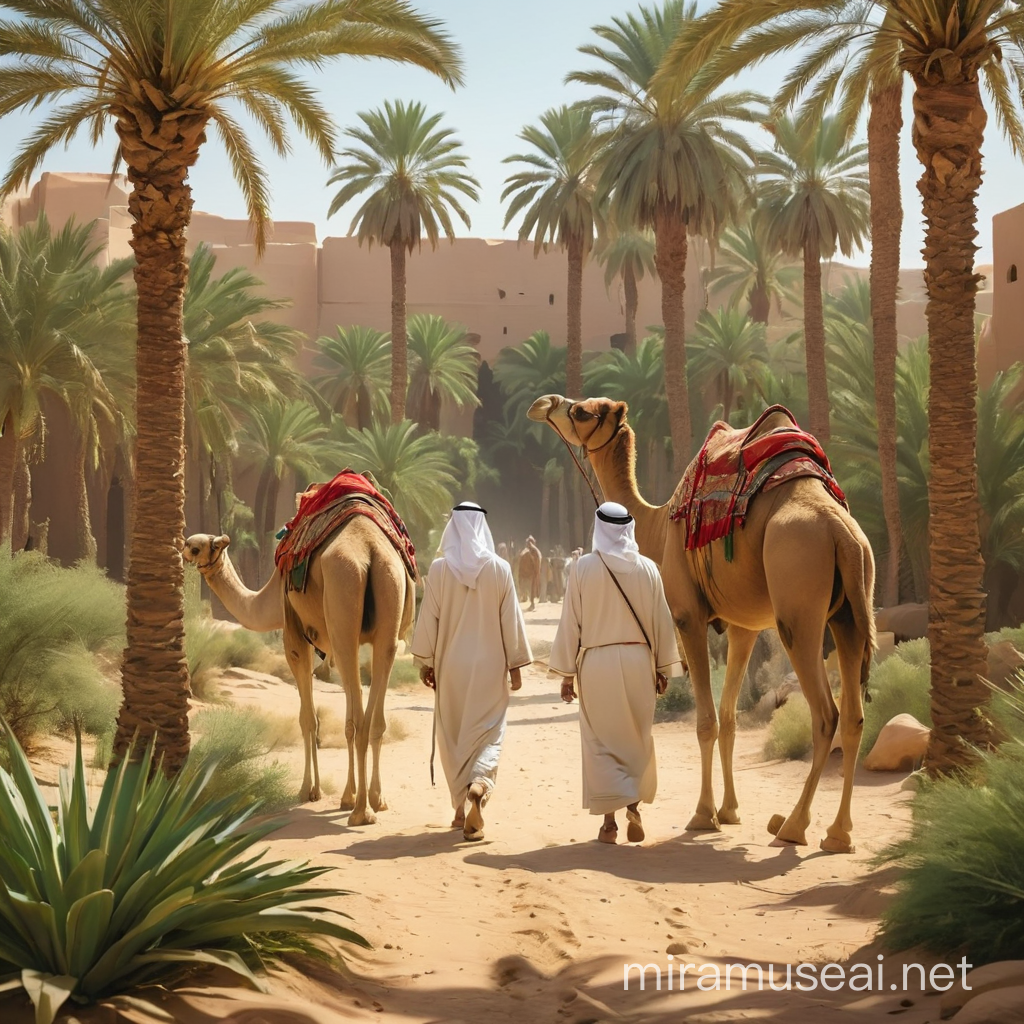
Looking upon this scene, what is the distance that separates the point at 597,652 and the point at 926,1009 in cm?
387

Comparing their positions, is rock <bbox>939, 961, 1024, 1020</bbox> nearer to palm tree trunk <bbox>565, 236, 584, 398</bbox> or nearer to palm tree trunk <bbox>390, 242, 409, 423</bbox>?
palm tree trunk <bbox>565, 236, 584, 398</bbox>

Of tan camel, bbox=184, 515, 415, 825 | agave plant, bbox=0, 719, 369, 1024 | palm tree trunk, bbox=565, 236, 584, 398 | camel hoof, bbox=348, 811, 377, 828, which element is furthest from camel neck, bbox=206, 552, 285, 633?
palm tree trunk, bbox=565, 236, 584, 398

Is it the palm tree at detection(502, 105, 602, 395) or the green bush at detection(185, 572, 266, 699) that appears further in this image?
the palm tree at detection(502, 105, 602, 395)

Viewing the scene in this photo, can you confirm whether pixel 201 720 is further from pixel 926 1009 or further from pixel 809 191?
pixel 809 191

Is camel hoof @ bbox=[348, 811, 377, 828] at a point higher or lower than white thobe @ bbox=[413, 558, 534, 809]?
lower

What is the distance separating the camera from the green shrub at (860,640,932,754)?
1187 centimetres

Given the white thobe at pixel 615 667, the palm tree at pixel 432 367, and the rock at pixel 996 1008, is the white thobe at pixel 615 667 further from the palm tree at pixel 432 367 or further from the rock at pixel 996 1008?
the palm tree at pixel 432 367

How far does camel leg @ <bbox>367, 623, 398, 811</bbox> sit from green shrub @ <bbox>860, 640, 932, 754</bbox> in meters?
4.73

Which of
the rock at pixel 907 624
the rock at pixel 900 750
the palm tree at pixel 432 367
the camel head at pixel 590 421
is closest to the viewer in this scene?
the camel head at pixel 590 421

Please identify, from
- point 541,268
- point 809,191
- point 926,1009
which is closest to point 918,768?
point 926,1009

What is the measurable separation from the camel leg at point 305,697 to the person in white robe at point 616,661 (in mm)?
2611

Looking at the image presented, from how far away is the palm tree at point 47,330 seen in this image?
19.1m

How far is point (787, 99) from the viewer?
14773mm

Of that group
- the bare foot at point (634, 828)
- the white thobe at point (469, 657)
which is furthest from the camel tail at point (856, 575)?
the white thobe at point (469, 657)
